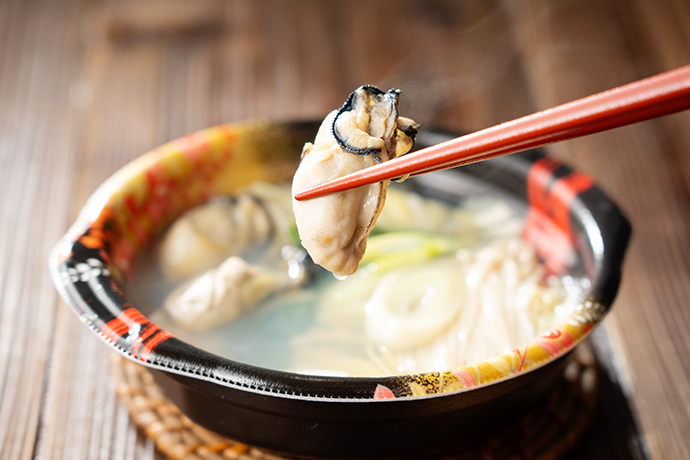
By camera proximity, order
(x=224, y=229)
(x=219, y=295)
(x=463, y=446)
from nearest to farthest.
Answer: (x=463, y=446), (x=219, y=295), (x=224, y=229)

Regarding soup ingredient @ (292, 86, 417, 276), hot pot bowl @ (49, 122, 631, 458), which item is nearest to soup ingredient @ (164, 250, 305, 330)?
hot pot bowl @ (49, 122, 631, 458)

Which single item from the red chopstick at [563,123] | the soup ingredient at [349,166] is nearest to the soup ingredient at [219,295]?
the soup ingredient at [349,166]

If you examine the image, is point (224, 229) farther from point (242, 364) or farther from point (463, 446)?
point (463, 446)

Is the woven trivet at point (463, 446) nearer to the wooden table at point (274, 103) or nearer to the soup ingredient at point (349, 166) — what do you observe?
the wooden table at point (274, 103)

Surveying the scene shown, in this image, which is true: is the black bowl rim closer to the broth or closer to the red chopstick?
the broth

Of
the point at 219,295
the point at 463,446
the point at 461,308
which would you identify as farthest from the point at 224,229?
the point at 463,446

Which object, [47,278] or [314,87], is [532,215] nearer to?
[314,87]
